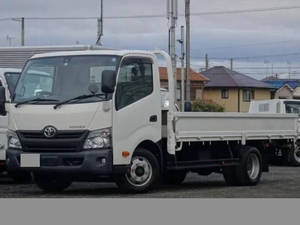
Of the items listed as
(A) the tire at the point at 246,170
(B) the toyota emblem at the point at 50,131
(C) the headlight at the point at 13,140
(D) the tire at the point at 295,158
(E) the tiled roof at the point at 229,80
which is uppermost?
(E) the tiled roof at the point at 229,80

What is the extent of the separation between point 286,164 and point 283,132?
240 inches

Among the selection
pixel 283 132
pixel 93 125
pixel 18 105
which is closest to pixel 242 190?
pixel 283 132

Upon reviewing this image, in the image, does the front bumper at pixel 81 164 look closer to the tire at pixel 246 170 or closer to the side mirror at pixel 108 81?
the side mirror at pixel 108 81

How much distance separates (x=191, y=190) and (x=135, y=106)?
2584 mm

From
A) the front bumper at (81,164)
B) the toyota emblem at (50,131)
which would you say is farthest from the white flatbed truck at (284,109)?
the toyota emblem at (50,131)

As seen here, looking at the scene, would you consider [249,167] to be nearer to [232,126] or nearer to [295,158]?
[232,126]

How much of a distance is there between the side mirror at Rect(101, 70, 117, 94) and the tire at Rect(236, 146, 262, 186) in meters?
4.21

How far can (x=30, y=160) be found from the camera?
1273cm

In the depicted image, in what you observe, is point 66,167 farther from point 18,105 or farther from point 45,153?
point 18,105

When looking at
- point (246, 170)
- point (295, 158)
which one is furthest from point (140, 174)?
point (295, 158)

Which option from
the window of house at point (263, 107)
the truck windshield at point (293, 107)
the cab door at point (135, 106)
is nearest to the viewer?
the cab door at point (135, 106)

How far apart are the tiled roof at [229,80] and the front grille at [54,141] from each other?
70.9 meters

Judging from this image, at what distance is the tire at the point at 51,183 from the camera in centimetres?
1403

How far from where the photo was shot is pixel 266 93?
3388 inches
